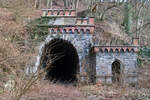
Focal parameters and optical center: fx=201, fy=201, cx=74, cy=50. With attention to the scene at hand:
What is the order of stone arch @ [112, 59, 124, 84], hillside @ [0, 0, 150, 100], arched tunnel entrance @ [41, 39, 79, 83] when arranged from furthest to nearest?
arched tunnel entrance @ [41, 39, 79, 83], stone arch @ [112, 59, 124, 84], hillside @ [0, 0, 150, 100]

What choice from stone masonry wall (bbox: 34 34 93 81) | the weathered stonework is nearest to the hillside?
the weathered stonework

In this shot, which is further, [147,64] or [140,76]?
[147,64]

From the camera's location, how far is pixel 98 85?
1380 cm

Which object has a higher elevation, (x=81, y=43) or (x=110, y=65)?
(x=81, y=43)

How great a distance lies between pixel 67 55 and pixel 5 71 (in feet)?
31.7

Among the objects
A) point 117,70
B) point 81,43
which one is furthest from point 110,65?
point 81,43

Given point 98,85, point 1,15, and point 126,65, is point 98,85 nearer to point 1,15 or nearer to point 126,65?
point 126,65

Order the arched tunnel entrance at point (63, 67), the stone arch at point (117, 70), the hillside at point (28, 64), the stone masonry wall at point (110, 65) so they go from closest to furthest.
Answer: the hillside at point (28, 64)
the stone arch at point (117, 70)
the stone masonry wall at point (110, 65)
the arched tunnel entrance at point (63, 67)

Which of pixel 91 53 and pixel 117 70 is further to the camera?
pixel 117 70

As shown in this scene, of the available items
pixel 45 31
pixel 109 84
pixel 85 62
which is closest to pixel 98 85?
pixel 109 84

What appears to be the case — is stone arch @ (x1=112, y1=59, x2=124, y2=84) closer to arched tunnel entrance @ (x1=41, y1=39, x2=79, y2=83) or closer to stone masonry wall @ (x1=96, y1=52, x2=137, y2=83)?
stone masonry wall @ (x1=96, y1=52, x2=137, y2=83)

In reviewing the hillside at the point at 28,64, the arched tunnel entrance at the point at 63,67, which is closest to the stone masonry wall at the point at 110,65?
the hillside at the point at 28,64

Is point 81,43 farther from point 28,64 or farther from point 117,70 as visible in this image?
point 28,64

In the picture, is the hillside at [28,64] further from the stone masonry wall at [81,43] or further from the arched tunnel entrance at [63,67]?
the arched tunnel entrance at [63,67]
